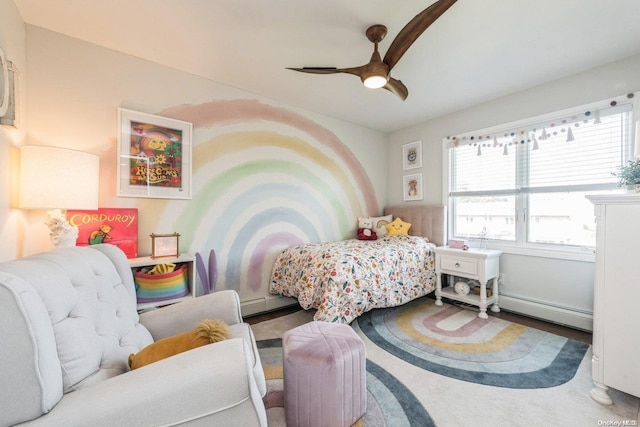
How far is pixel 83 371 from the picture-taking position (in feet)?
2.72

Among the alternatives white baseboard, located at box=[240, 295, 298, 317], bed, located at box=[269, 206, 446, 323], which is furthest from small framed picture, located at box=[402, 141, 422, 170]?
white baseboard, located at box=[240, 295, 298, 317]

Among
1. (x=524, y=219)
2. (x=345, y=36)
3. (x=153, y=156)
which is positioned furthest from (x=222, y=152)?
(x=524, y=219)

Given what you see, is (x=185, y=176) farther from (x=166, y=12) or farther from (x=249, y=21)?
(x=249, y=21)

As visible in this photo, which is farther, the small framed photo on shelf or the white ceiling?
the small framed photo on shelf

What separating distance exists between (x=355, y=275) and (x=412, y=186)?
7.21 feet

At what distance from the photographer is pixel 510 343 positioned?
87.5 inches

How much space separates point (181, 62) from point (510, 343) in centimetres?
380

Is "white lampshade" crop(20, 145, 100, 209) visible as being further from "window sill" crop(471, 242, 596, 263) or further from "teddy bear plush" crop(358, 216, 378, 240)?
"window sill" crop(471, 242, 596, 263)

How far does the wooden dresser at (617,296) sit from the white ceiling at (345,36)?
4.37ft

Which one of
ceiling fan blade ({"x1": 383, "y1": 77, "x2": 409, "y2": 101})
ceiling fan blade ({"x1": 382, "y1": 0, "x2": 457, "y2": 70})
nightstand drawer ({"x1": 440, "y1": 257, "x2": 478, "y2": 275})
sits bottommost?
nightstand drawer ({"x1": 440, "y1": 257, "x2": 478, "y2": 275})

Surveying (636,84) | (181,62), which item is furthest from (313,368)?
(636,84)

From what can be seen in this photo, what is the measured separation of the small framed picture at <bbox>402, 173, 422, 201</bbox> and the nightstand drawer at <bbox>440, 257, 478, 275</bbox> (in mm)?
1139

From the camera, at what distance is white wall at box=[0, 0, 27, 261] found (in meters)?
1.52

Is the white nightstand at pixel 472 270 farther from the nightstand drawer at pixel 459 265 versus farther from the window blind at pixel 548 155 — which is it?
the window blind at pixel 548 155
